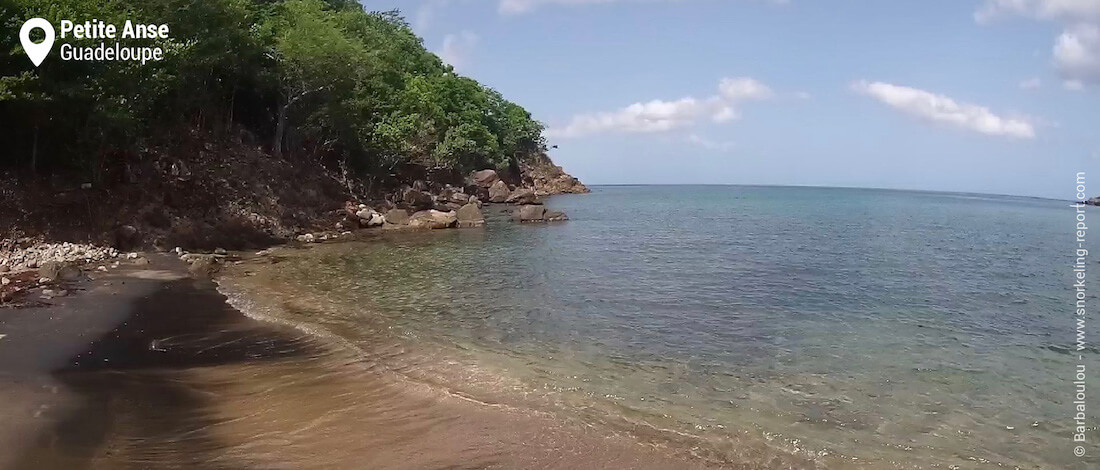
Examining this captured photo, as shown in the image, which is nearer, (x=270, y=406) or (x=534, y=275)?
(x=270, y=406)

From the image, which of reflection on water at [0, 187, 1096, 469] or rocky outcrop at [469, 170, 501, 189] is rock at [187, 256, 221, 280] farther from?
rocky outcrop at [469, 170, 501, 189]

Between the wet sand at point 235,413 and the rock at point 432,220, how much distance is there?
26.2 metres

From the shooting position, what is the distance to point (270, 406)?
29.5ft

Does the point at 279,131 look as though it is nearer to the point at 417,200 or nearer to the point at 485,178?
the point at 417,200

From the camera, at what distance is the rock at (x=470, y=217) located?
42.2 m

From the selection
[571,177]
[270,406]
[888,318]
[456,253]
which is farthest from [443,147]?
[571,177]

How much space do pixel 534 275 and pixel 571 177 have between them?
93883 mm

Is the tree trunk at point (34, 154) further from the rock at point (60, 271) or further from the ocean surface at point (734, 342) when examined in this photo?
the ocean surface at point (734, 342)

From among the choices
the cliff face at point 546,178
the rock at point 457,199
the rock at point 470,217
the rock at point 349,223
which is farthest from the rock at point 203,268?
the cliff face at point 546,178

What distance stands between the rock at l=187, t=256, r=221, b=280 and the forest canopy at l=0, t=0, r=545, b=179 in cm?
560

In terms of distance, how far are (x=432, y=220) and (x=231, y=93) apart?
42.0 feet

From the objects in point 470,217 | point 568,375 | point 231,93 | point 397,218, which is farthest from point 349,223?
point 568,375

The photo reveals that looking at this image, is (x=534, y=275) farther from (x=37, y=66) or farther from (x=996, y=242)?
(x=996, y=242)

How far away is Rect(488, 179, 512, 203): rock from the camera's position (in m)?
69.6
